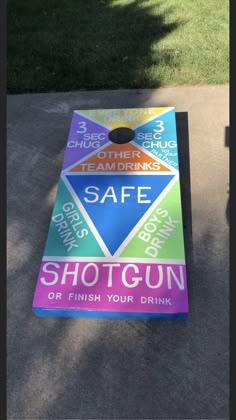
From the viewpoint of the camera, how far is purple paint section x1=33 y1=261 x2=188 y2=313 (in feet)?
14.4

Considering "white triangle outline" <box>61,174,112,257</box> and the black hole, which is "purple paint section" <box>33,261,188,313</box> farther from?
the black hole

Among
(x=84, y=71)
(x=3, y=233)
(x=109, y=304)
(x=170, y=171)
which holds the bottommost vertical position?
(x=109, y=304)

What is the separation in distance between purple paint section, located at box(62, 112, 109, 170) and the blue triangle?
0.45 m

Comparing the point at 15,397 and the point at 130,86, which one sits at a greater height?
the point at 130,86

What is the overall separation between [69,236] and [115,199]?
0.78 metres

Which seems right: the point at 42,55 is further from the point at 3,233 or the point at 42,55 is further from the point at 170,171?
the point at 3,233

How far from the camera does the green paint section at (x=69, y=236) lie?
4.88m

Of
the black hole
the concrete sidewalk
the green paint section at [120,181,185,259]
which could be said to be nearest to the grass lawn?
the black hole

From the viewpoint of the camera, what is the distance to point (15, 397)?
4.01 metres

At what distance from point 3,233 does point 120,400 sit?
94.3 inches

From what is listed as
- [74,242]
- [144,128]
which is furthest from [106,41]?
[74,242]

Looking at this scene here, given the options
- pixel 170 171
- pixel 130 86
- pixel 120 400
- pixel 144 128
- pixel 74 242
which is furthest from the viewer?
pixel 130 86

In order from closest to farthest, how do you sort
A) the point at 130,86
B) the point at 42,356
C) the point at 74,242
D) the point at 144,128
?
the point at 42,356 → the point at 74,242 → the point at 144,128 → the point at 130,86

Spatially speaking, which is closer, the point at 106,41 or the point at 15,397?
the point at 15,397
